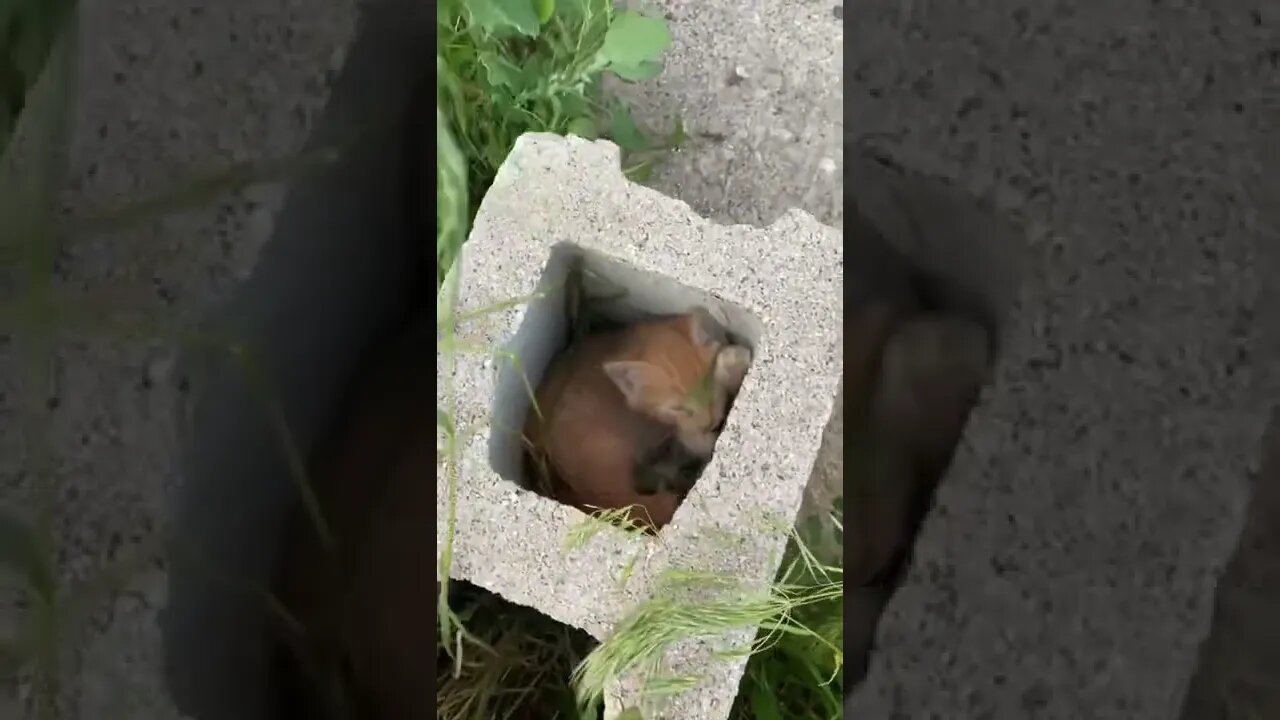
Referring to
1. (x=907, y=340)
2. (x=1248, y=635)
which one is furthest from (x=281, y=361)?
(x=1248, y=635)

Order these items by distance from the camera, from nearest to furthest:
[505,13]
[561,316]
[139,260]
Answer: [139,260]
[505,13]
[561,316]

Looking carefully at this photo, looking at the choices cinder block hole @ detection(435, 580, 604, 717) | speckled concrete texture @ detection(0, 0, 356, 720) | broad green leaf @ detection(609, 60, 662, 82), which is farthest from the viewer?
broad green leaf @ detection(609, 60, 662, 82)

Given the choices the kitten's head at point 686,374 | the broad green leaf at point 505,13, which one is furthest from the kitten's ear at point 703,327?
the broad green leaf at point 505,13

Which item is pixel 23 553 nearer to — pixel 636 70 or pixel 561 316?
pixel 561 316

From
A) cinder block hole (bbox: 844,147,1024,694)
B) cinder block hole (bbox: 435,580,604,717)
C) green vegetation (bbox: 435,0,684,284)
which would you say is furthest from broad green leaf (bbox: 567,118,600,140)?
cinder block hole (bbox: 844,147,1024,694)

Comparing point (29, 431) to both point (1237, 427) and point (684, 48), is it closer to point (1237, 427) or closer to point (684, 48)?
point (1237, 427)

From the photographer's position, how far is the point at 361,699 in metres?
0.25

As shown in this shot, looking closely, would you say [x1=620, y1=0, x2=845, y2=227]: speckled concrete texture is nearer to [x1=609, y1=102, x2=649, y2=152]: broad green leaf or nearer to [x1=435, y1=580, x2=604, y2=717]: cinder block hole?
[x1=609, y1=102, x2=649, y2=152]: broad green leaf

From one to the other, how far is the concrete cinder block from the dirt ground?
33cm

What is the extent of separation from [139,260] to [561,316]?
518 millimetres

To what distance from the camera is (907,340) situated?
0.27 meters

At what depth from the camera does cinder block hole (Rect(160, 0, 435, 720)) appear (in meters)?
0.23

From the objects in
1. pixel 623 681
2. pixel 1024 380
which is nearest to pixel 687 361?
pixel 623 681

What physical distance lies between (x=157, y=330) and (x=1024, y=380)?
23cm
